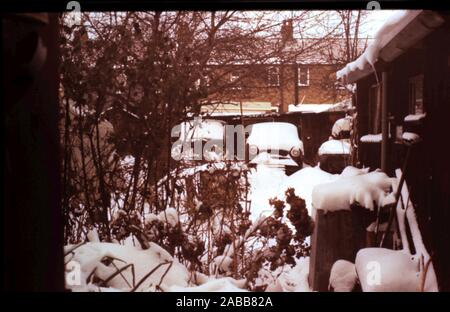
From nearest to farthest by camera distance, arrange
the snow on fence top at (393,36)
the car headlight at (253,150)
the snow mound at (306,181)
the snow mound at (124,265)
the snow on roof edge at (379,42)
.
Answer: the snow on fence top at (393,36) < the snow on roof edge at (379,42) < the snow mound at (124,265) < the snow mound at (306,181) < the car headlight at (253,150)

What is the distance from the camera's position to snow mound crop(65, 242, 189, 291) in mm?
2615

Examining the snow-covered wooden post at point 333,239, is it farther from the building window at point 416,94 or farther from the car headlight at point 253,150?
the building window at point 416,94

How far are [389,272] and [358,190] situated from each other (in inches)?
29.7

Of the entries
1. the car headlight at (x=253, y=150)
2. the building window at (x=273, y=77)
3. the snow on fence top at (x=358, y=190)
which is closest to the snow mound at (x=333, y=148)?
the snow on fence top at (x=358, y=190)

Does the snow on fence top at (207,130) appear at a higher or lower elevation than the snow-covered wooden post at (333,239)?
higher

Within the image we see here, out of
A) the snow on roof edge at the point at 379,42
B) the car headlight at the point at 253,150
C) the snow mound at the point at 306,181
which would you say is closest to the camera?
the snow on roof edge at the point at 379,42

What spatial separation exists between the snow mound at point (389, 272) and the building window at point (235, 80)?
4.57ft

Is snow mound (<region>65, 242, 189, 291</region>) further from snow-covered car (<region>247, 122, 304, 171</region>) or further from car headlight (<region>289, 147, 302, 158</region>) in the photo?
car headlight (<region>289, 147, 302, 158</region>)

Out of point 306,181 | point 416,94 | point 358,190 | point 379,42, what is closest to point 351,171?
point 358,190

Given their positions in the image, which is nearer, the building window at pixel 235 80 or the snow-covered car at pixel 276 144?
the snow-covered car at pixel 276 144

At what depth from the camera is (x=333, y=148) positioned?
10.5ft

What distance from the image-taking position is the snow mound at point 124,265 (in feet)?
8.58

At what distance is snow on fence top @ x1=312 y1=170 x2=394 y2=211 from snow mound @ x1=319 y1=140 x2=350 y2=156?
0.17 metres

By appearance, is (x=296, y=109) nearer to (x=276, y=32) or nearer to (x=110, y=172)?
(x=276, y=32)
